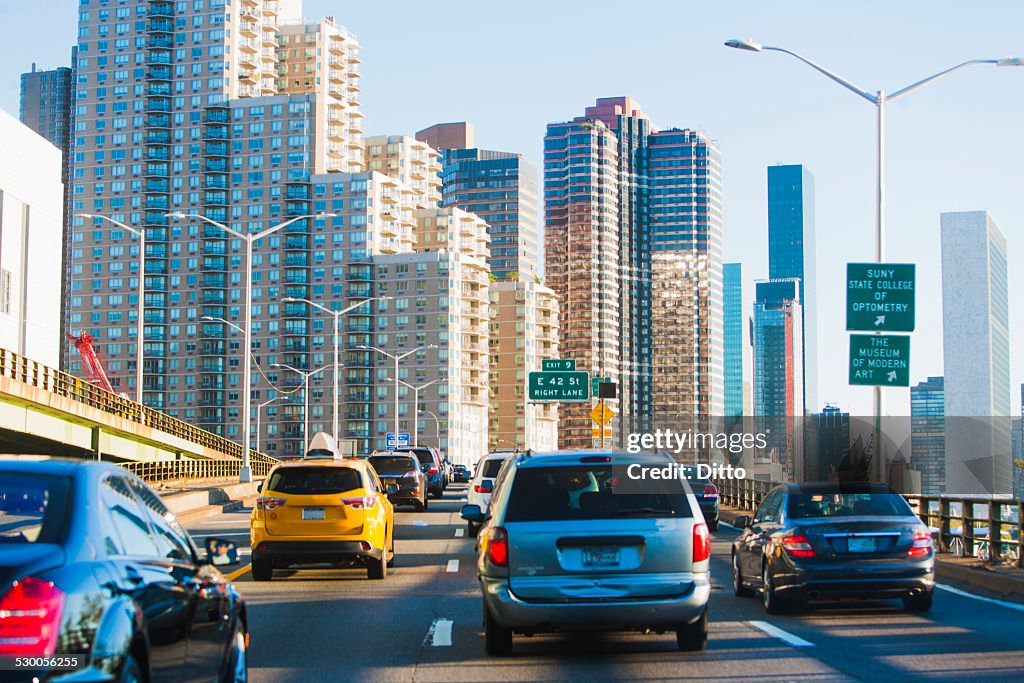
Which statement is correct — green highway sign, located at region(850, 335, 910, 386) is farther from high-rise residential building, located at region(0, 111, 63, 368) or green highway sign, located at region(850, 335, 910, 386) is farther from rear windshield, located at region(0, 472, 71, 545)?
high-rise residential building, located at region(0, 111, 63, 368)

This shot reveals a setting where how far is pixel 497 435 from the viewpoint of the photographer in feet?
638

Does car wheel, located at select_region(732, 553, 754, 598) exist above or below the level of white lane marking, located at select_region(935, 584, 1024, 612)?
above

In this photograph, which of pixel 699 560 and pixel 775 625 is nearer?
pixel 699 560

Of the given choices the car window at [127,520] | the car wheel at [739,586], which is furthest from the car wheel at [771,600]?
the car window at [127,520]

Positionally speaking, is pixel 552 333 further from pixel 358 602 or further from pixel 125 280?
pixel 358 602

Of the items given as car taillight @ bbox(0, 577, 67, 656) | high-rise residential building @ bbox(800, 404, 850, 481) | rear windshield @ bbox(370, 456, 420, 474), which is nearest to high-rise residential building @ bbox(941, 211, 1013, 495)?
high-rise residential building @ bbox(800, 404, 850, 481)

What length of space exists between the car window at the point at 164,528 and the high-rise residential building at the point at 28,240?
224ft

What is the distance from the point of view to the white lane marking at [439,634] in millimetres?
12633

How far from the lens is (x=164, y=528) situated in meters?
7.46

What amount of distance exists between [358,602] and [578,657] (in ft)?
17.2

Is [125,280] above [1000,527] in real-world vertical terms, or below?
above

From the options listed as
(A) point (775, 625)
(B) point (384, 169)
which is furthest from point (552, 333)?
(A) point (775, 625)

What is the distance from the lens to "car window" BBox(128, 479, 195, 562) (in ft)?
24.0

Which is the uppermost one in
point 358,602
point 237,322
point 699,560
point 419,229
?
point 419,229
